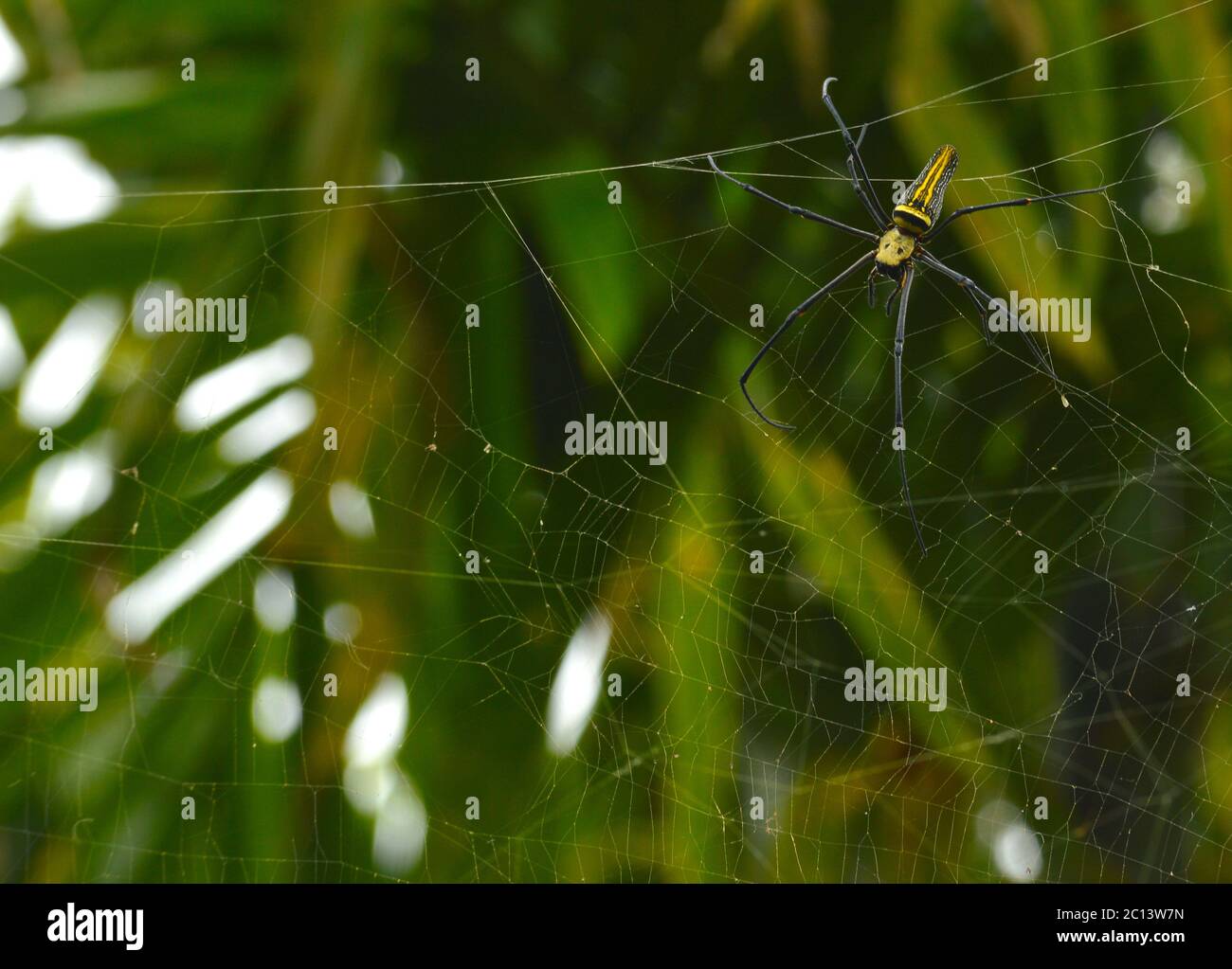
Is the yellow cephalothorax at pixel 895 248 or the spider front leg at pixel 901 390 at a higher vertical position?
the yellow cephalothorax at pixel 895 248

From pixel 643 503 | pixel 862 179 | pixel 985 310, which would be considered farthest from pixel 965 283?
pixel 643 503

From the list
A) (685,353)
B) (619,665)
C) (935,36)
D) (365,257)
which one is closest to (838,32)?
(935,36)

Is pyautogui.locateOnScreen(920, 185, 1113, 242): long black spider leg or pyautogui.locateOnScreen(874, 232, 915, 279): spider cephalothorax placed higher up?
pyautogui.locateOnScreen(920, 185, 1113, 242): long black spider leg

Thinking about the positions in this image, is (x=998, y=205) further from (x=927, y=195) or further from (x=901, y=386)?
(x=901, y=386)

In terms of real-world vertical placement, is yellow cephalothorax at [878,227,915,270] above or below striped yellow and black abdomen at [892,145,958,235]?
below
